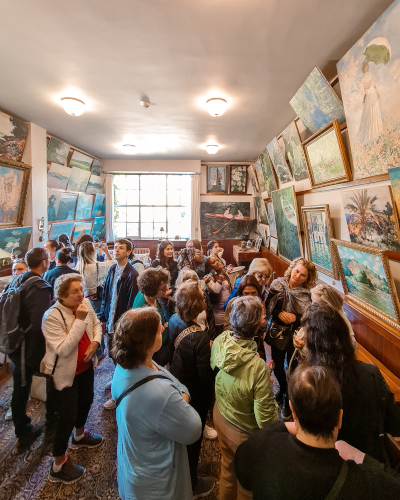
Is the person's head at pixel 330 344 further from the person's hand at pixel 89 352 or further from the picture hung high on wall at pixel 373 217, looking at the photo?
the person's hand at pixel 89 352

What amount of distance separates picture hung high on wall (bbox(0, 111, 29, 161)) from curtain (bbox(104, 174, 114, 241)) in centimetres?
378

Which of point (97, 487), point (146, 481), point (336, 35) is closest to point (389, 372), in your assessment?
point (146, 481)

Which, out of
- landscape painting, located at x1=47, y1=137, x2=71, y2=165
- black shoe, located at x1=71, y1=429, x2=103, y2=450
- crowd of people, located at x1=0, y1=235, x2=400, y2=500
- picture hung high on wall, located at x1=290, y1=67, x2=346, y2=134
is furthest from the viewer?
landscape painting, located at x1=47, y1=137, x2=71, y2=165

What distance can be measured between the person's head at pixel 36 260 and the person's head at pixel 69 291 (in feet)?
A: 1.63

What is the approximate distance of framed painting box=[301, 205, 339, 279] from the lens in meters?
2.84

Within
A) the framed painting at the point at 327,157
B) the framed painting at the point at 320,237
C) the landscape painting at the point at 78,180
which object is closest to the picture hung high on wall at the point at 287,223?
the framed painting at the point at 320,237

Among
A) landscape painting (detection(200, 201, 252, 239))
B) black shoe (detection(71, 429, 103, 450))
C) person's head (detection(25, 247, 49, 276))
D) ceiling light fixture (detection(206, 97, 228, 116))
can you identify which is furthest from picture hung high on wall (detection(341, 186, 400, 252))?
landscape painting (detection(200, 201, 252, 239))

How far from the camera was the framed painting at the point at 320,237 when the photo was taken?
284 centimetres

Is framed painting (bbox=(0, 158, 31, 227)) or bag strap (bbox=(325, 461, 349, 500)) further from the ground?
framed painting (bbox=(0, 158, 31, 227))

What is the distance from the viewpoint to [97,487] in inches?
76.0

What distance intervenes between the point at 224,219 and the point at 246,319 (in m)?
7.15

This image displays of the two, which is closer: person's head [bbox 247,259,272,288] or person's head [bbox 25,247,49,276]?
person's head [bbox 25,247,49,276]

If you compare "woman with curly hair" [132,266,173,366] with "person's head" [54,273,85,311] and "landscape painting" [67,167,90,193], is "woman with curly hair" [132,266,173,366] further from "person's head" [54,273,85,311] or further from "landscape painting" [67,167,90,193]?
"landscape painting" [67,167,90,193]

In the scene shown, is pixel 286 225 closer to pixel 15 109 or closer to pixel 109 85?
pixel 109 85
